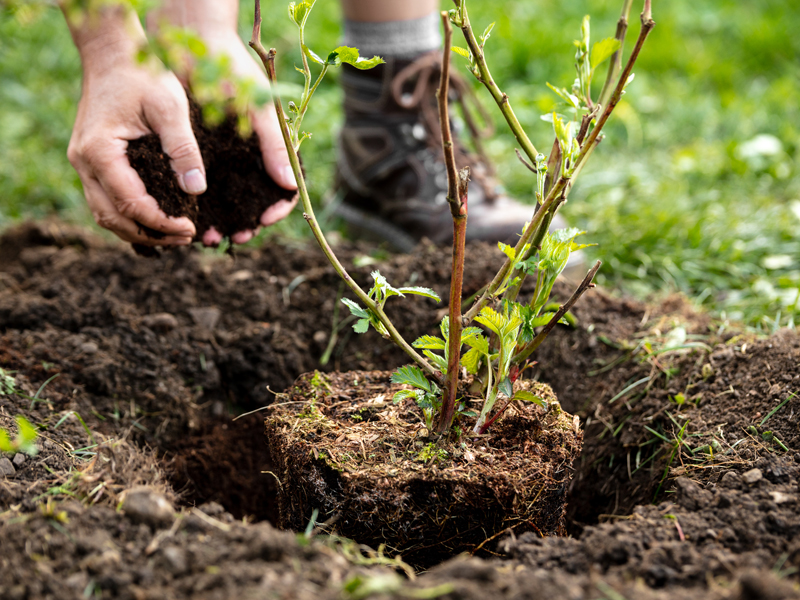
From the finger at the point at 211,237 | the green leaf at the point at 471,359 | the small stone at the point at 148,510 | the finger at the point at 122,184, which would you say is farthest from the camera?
the finger at the point at 211,237

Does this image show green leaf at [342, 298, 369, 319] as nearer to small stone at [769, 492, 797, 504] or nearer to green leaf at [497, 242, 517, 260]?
green leaf at [497, 242, 517, 260]

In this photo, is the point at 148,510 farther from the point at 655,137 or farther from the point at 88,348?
the point at 655,137

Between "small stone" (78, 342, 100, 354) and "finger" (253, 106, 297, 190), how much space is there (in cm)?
70

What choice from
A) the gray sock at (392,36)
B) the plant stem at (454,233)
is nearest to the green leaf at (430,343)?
the plant stem at (454,233)

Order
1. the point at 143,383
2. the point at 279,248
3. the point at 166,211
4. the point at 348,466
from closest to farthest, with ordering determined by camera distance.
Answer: the point at 348,466, the point at 166,211, the point at 143,383, the point at 279,248

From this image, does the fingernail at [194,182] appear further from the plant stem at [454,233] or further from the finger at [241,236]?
the plant stem at [454,233]

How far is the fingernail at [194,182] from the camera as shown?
5.52 feet

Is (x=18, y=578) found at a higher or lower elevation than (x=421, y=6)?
lower

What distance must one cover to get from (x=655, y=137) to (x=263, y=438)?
3.28 metres

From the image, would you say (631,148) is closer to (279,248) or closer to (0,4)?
(279,248)

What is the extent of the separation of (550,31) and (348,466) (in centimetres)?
463

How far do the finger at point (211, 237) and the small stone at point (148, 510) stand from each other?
3.20 ft

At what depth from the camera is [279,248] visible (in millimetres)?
2506

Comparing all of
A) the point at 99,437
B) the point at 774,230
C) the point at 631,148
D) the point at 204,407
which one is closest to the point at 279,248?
the point at 204,407
